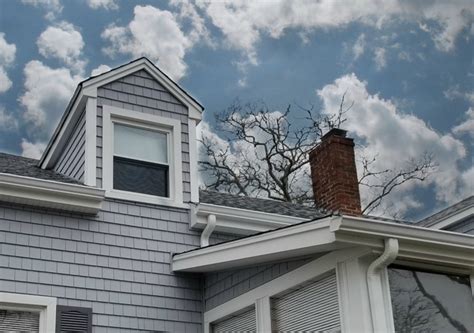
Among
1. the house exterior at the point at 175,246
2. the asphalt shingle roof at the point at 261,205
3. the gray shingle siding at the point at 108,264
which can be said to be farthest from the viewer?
the asphalt shingle roof at the point at 261,205

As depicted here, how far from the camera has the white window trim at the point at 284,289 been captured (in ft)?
22.3

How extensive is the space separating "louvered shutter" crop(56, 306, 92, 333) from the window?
1.78m

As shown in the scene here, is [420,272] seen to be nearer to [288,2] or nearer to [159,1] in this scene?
[159,1]

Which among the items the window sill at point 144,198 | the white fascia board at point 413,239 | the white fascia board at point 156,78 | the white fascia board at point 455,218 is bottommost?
the white fascia board at point 413,239

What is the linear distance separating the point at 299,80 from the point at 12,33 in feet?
37.1

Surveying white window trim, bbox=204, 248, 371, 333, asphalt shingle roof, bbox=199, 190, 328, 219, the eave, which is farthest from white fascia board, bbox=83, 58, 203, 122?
white window trim, bbox=204, 248, 371, 333

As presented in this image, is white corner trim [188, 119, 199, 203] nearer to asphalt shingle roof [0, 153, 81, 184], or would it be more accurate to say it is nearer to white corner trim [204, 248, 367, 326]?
asphalt shingle roof [0, 153, 81, 184]

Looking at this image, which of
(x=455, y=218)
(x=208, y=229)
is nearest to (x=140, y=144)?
(x=208, y=229)

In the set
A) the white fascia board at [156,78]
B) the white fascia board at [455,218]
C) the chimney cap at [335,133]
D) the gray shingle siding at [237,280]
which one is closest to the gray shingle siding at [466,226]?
the white fascia board at [455,218]

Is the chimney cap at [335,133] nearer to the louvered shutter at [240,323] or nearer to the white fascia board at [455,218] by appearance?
the white fascia board at [455,218]

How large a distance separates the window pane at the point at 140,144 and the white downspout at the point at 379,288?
3968 millimetres

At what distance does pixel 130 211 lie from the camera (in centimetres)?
916

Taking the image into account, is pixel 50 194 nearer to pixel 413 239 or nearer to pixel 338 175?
pixel 413 239

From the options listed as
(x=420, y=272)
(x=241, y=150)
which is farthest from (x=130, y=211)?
(x=241, y=150)
